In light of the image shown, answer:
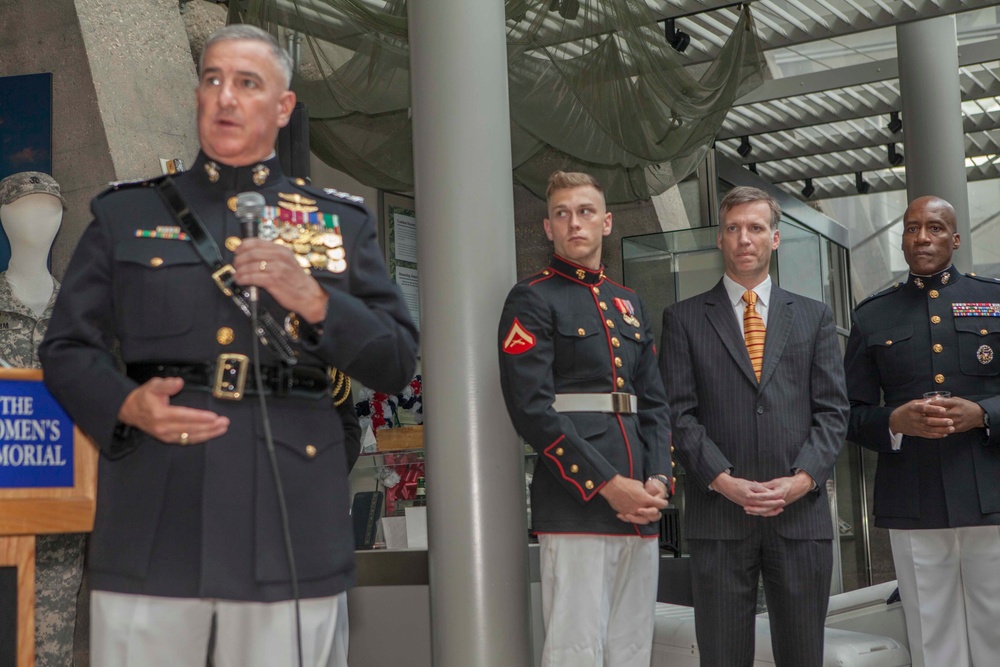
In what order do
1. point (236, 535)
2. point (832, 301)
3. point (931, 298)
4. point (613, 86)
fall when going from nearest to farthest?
point (236, 535) < point (931, 298) < point (613, 86) < point (832, 301)

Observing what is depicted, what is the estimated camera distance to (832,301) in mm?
9688

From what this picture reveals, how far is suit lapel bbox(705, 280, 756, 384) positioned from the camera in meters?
3.50

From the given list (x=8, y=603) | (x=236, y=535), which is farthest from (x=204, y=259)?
(x=8, y=603)

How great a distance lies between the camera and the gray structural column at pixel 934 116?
8.43m

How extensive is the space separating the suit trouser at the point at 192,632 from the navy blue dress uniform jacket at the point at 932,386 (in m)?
2.62

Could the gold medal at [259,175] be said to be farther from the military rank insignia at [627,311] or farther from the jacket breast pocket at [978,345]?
the jacket breast pocket at [978,345]

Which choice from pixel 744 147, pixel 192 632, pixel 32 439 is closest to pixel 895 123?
pixel 744 147

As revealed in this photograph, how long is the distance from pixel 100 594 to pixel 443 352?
196 centimetres

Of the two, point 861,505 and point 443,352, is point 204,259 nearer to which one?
point 443,352

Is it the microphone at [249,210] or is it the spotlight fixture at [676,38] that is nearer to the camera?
the microphone at [249,210]

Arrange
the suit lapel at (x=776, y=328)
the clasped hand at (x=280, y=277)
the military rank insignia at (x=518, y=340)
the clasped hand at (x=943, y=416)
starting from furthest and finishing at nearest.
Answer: the clasped hand at (x=943, y=416) < the suit lapel at (x=776, y=328) < the military rank insignia at (x=518, y=340) < the clasped hand at (x=280, y=277)

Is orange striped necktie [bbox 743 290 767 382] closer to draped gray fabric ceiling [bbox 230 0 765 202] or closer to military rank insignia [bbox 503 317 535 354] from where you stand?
military rank insignia [bbox 503 317 535 354]

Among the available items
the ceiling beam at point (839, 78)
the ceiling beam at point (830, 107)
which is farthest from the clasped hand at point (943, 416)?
the ceiling beam at point (830, 107)

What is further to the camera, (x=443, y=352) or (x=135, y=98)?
(x=135, y=98)
